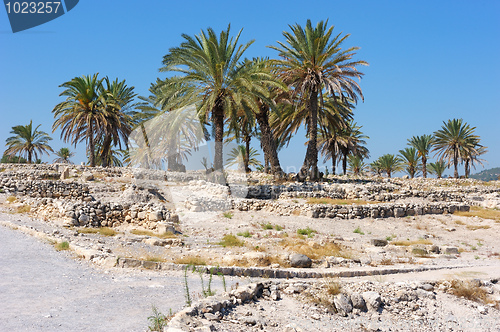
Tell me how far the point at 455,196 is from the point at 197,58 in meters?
19.2

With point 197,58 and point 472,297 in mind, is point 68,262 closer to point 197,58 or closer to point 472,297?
point 472,297

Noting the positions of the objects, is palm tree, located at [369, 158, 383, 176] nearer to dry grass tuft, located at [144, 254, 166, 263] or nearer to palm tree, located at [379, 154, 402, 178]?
palm tree, located at [379, 154, 402, 178]

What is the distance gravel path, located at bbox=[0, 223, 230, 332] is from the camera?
4.86 m

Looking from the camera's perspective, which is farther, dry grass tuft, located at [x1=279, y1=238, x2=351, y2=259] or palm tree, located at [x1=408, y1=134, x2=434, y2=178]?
palm tree, located at [x1=408, y1=134, x2=434, y2=178]

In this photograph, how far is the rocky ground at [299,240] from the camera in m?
6.91

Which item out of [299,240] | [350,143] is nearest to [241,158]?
[350,143]

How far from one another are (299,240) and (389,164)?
43536 mm

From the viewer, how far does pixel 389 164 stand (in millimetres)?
52969

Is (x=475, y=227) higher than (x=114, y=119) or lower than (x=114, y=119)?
lower

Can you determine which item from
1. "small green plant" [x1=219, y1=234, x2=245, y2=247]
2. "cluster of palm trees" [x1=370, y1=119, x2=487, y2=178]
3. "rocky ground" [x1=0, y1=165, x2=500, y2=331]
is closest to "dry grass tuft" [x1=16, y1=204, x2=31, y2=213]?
"rocky ground" [x1=0, y1=165, x2=500, y2=331]

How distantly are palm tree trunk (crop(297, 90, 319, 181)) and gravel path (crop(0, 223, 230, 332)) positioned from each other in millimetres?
19930

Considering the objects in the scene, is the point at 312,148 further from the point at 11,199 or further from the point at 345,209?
the point at 11,199

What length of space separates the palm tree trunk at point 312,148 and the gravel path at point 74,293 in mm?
19930

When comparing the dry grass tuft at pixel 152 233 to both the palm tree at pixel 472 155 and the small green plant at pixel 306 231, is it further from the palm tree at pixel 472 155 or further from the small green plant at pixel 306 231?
the palm tree at pixel 472 155
